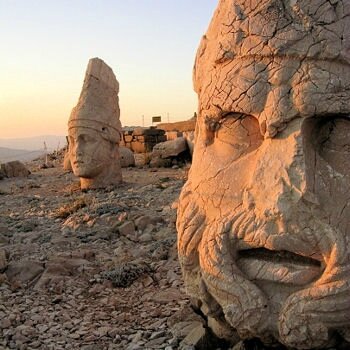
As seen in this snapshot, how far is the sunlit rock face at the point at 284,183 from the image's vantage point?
267 centimetres

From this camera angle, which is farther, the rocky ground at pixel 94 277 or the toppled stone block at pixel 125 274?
the toppled stone block at pixel 125 274

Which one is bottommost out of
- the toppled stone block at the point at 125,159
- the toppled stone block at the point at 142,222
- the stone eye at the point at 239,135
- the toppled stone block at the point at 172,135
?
the toppled stone block at the point at 142,222

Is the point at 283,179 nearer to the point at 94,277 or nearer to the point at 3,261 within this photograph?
the point at 94,277

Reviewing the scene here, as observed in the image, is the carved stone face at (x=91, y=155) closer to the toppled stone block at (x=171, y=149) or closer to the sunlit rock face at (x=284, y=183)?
the toppled stone block at (x=171, y=149)

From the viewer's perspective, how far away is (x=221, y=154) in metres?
3.14

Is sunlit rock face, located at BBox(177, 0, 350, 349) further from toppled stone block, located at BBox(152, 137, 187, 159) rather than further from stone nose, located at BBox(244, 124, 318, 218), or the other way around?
toppled stone block, located at BBox(152, 137, 187, 159)

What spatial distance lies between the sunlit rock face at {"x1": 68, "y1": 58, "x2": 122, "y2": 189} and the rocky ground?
1541 millimetres

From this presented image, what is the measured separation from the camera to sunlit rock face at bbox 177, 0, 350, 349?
267 cm

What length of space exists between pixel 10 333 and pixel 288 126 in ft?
9.16

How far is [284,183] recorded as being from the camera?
2713 mm

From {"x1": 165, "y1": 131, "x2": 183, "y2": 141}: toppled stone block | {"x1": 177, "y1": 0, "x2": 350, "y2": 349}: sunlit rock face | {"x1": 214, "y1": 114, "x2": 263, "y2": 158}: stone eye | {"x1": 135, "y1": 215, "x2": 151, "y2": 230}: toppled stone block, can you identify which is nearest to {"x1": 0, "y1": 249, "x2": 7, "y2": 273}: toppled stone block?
{"x1": 135, "y1": 215, "x2": 151, "y2": 230}: toppled stone block

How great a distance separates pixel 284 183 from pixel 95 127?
28.2ft

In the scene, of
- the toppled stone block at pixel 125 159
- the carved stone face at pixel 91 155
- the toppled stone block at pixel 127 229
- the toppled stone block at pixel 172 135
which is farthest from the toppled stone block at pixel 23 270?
the toppled stone block at pixel 172 135

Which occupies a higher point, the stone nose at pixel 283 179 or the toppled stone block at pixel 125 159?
the stone nose at pixel 283 179
